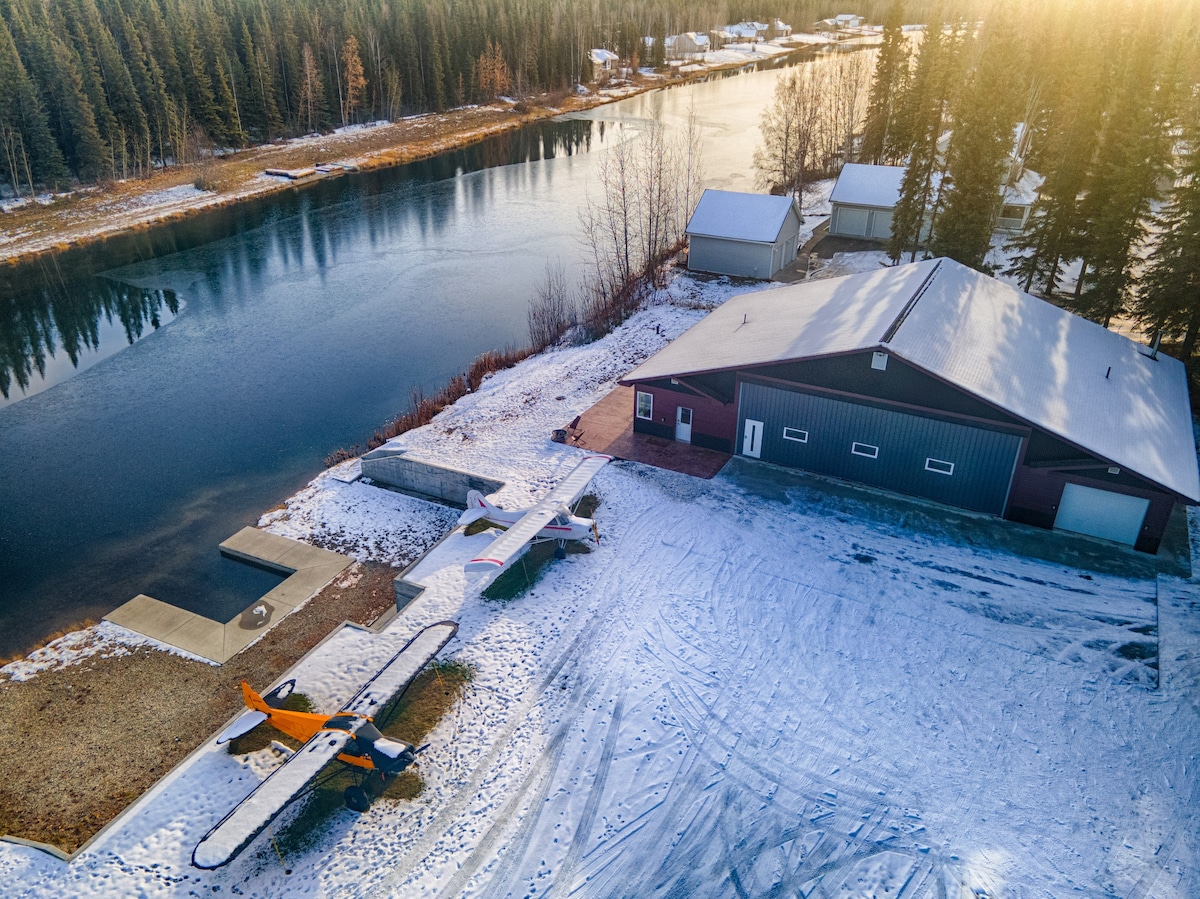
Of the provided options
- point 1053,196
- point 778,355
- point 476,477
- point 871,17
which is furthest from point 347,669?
point 871,17

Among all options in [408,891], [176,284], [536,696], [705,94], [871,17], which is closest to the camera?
[408,891]

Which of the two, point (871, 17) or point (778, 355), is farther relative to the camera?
point (871, 17)

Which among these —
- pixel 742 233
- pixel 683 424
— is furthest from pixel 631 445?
pixel 742 233

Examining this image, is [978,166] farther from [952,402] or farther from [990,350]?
[952,402]

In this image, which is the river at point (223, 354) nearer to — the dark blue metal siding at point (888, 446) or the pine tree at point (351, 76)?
the dark blue metal siding at point (888, 446)

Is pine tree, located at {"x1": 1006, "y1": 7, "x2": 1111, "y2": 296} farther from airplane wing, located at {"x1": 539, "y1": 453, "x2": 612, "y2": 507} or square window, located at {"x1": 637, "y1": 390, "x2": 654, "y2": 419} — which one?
airplane wing, located at {"x1": 539, "y1": 453, "x2": 612, "y2": 507}

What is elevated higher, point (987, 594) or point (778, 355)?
point (778, 355)

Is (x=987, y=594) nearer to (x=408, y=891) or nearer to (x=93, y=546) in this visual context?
(x=408, y=891)
